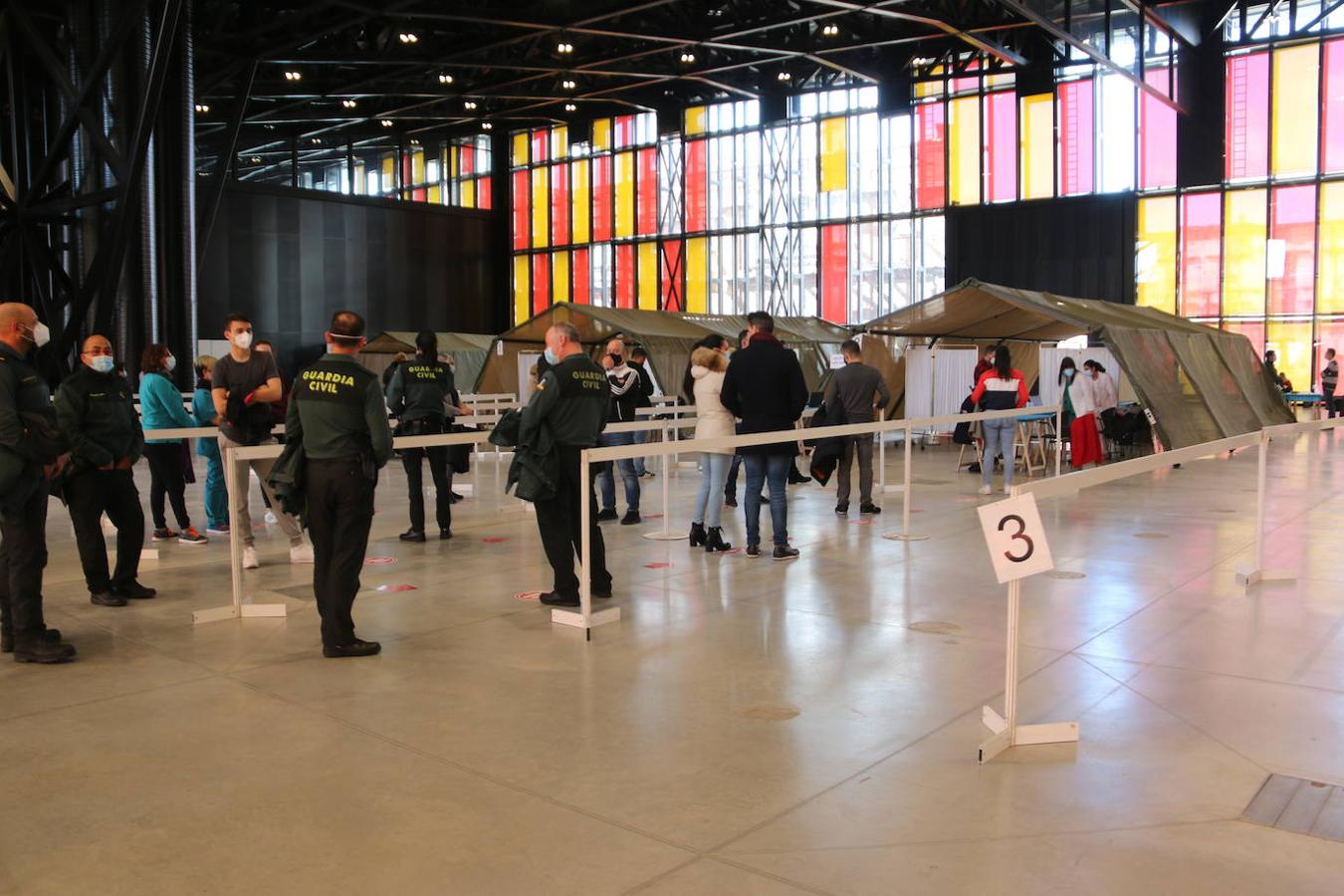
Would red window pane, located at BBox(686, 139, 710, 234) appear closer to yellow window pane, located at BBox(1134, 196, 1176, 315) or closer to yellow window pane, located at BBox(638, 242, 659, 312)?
yellow window pane, located at BBox(638, 242, 659, 312)

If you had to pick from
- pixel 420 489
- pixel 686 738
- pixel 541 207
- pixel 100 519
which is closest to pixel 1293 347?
pixel 541 207

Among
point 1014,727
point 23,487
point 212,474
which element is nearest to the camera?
point 1014,727

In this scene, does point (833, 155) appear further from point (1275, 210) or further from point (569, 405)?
point (569, 405)

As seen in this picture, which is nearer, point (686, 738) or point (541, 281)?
point (686, 738)

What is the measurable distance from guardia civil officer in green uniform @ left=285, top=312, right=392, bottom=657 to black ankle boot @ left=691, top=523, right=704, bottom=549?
3304mm

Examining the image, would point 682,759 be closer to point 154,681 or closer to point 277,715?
point 277,715

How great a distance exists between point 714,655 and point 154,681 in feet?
7.75

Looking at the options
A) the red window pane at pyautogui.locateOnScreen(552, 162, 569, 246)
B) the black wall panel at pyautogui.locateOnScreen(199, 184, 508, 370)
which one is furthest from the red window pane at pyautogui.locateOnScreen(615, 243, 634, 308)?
the black wall panel at pyautogui.locateOnScreen(199, 184, 508, 370)

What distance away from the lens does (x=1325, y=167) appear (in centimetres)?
2173

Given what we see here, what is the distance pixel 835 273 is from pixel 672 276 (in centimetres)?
486

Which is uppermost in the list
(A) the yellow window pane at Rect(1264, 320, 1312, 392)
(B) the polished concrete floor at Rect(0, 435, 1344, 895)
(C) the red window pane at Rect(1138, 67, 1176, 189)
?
(C) the red window pane at Rect(1138, 67, 1176, 189)

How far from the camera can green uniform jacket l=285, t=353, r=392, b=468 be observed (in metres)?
4.88

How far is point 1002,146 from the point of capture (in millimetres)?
24938

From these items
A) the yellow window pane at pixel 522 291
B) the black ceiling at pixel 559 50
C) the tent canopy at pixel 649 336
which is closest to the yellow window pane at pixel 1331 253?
the black ceiling at pixel 559 50
